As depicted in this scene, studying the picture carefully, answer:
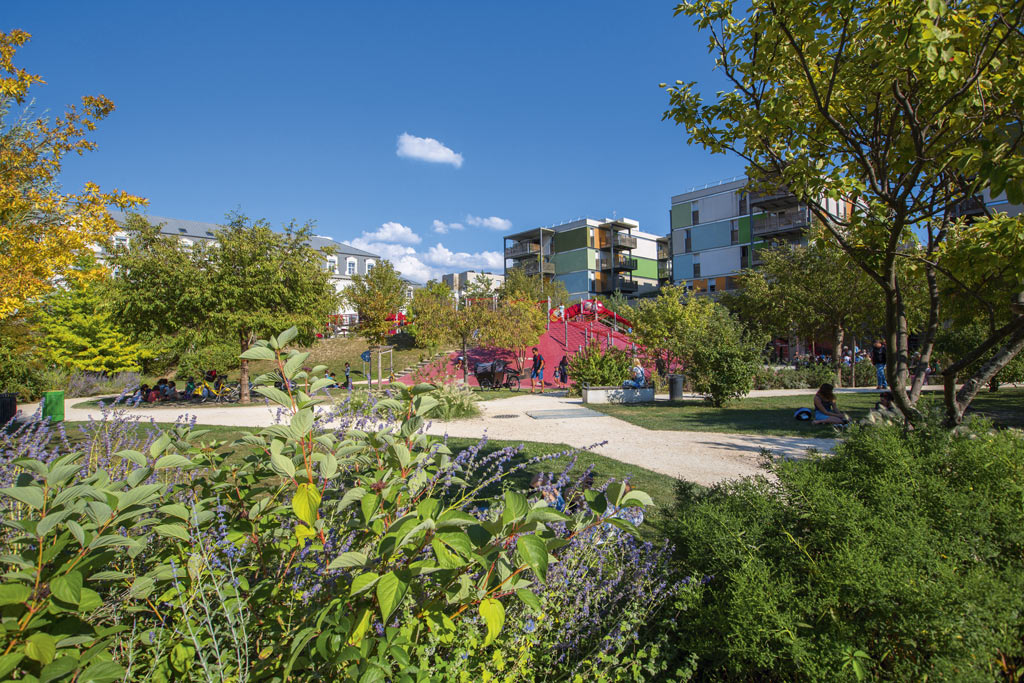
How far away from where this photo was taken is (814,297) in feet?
74.5

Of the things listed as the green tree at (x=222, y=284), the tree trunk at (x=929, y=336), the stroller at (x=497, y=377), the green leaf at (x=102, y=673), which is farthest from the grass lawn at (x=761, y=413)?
the green tree at (x=222, y=284)

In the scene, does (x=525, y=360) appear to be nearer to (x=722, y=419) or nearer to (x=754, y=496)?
(x=722, y=419)

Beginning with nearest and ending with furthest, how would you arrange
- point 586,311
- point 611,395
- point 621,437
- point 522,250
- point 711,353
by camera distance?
point 621,437
point 711,353
point 611,395
point 586,311
point 522,250

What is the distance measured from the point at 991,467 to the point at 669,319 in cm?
2233

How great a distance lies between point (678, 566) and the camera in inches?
98.4

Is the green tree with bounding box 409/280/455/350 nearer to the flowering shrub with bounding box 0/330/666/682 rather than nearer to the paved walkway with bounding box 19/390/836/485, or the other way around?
the paved walkway with bounding box 19/390/836/485

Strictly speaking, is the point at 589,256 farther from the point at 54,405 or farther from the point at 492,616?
the point at 492,616

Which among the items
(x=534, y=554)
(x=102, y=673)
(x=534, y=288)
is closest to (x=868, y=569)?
(x=534, y=554)

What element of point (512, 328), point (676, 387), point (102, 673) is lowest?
point (676, 387)

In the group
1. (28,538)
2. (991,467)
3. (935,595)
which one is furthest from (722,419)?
(28,538)

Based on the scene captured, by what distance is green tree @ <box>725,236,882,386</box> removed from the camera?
70.3 ft

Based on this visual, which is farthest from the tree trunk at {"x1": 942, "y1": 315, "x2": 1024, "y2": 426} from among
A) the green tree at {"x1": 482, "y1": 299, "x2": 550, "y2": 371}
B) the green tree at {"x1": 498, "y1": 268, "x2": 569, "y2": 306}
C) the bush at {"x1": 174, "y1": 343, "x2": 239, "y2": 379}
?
the green tree at {"x1": 498, "y1": 268, "x2": 569, "y2": 306}

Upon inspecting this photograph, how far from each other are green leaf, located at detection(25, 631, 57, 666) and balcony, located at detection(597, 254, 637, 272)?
6120 centimetres

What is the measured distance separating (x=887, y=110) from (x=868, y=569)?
5551 mm
